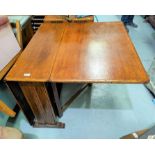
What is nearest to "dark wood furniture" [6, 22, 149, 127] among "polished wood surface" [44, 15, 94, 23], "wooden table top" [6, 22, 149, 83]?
"wooden table top" [6, 22, 149, 83]

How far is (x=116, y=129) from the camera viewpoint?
68.0 inches

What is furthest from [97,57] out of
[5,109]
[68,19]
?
[5,109]

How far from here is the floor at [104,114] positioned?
67.4 inches

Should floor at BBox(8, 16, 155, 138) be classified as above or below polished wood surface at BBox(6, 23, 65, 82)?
below

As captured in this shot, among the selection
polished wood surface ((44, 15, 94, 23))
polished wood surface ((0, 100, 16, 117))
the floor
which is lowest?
the floor

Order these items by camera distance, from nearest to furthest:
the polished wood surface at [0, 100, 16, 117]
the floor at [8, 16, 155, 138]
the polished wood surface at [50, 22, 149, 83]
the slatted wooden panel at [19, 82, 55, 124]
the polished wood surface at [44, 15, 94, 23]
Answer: the polished wood surface at [50, 22, 149, 83]
the slatted wooden panel at [19, 82, 55, 124]
the polished wood surface at [0, 100, 16, 117]
the floor at [8, 16, 155, 138]
the polished wood surface at [44, 15, 94, 23]

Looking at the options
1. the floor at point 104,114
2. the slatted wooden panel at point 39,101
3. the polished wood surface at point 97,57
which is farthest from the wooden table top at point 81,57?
the floor at point 104,114

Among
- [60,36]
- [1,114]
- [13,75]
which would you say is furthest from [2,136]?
[60,36]

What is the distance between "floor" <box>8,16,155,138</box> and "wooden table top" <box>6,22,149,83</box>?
77cm

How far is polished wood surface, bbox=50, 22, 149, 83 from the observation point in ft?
3.88

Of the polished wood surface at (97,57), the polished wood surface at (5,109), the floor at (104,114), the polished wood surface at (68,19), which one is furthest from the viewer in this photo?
the polished wood surface at (68,19)

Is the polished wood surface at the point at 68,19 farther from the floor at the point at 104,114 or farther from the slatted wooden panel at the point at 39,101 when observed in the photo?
the slatted wooden panel at the point at 39,101

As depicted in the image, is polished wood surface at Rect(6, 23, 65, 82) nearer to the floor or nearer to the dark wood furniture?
the dark wood furniture
